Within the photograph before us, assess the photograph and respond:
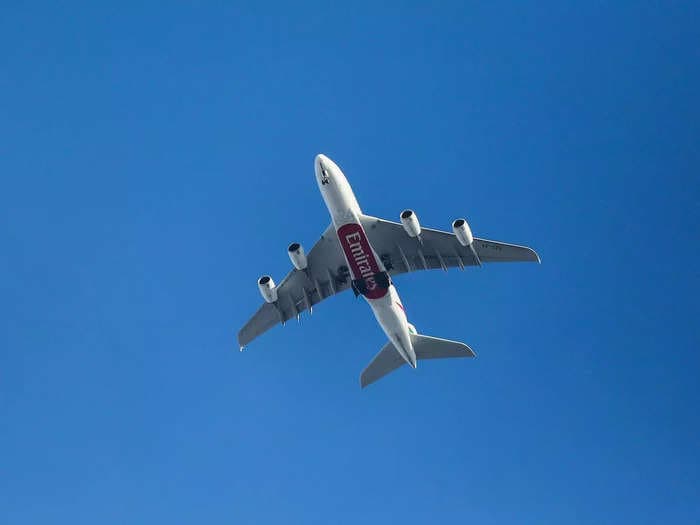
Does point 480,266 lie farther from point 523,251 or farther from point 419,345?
point 419,345

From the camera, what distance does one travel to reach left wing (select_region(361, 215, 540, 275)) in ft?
146

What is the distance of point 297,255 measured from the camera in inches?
1786

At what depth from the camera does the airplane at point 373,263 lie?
139 feet

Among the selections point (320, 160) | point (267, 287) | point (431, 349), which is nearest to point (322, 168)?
point (320, 160)

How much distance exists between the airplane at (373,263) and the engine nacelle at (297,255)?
0.19 feet

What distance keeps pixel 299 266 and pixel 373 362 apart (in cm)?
849

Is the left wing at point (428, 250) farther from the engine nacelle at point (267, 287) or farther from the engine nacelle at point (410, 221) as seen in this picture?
the engine nacelle at point (267, 287)

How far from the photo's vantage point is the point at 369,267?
43875 millimetres

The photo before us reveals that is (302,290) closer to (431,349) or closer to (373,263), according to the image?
(373,263)

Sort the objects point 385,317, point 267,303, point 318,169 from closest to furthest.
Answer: point 318,169 → point 385,317 → point 267,303

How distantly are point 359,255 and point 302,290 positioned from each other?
672 centimetres

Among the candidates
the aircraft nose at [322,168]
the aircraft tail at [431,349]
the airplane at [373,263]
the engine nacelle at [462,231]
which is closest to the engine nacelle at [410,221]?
the airplane at [373,263]

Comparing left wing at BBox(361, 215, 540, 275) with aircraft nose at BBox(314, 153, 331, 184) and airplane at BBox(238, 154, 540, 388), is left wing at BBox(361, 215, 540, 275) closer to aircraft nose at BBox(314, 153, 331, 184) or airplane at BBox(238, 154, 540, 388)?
airplane at BBox(238, 154, 540, 388)

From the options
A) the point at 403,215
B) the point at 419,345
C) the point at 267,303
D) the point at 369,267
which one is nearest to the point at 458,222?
the point at 403,215
